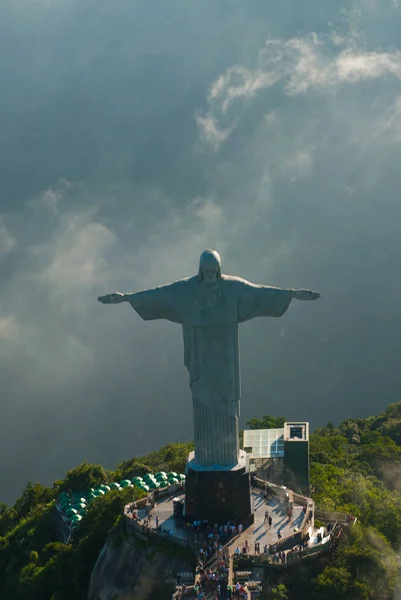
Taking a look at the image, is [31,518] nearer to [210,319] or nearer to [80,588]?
[80,588]

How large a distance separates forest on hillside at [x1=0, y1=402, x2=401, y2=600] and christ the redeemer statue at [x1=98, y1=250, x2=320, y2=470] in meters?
5.66

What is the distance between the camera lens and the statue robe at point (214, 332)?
3014cm

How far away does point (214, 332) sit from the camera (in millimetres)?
30266

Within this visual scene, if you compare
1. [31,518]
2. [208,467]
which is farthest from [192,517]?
[31,518]

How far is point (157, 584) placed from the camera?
1158 inches

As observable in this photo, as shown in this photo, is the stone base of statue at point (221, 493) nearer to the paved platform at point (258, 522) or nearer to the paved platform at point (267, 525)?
the paved platform at point (267, 525)

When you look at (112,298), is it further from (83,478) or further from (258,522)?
(83,478)

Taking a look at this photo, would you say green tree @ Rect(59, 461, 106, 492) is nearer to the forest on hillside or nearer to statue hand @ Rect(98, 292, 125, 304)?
the forest on hillside

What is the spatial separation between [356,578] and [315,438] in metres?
29.4

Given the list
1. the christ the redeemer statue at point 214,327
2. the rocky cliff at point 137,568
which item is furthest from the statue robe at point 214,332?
the rocky cliff at point 137,568

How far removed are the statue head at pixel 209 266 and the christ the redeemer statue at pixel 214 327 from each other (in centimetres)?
4

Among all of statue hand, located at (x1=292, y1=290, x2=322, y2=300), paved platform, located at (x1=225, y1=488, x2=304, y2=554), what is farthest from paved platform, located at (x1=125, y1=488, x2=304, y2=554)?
statue hand, located at (x1=292, y1=290, x2=322, y2=300)

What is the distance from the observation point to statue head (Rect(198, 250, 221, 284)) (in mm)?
29344

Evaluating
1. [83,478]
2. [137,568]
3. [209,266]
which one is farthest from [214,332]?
[83,478]
